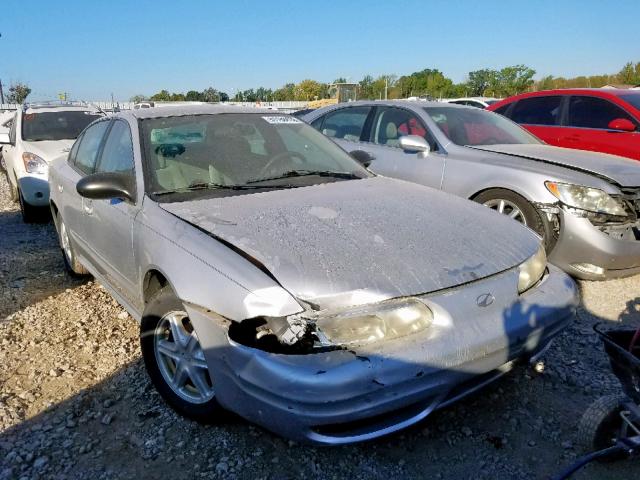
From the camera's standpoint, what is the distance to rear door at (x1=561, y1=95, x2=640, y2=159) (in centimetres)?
579

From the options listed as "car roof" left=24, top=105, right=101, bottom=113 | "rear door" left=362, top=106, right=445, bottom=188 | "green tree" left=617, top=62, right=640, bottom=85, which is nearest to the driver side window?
"rear door" left=362, top=106, right=445, bottom=188

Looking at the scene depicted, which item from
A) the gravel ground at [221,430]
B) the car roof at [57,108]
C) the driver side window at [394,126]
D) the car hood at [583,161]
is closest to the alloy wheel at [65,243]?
the gravel ground at [221,430]

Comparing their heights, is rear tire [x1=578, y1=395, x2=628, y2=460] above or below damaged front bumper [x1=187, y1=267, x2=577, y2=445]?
below

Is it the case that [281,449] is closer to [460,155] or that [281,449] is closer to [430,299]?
[430,299]

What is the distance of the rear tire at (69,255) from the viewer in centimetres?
404

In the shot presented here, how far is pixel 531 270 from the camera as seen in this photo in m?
2.25

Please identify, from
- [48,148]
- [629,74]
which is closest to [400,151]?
[48,148]

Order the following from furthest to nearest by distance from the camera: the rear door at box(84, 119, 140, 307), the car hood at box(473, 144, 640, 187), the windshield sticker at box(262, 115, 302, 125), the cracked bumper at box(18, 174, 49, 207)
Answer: the cracked bumper at box(18, 174, 49, 207) < the car hood at box(473, 144, 640, 187) < the windshield sticker at box(262, 115, 302, 125) < the rear door at box(84, 119, 140, 307)

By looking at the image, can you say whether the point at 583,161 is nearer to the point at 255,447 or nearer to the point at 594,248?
the point at 594,248

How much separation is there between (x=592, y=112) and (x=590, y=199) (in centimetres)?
327

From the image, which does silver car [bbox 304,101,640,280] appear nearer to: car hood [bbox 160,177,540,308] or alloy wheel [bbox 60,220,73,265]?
car hood [bbox 160,177,540,308]

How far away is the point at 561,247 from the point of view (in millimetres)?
3748

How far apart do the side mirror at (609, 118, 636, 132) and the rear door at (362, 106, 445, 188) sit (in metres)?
2.64

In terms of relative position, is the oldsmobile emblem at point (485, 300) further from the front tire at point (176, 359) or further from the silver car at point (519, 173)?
the silver car at point (519, 173)
